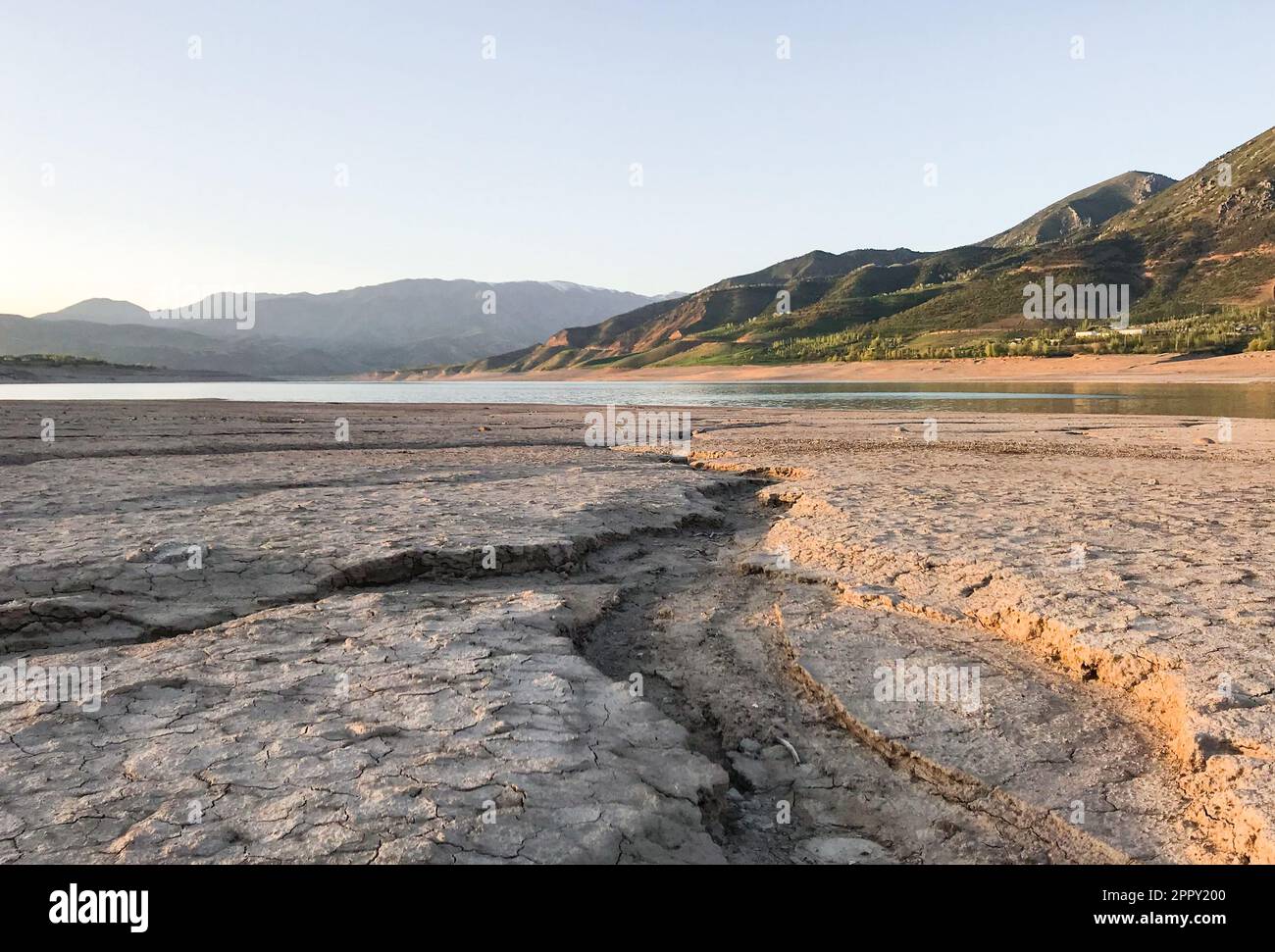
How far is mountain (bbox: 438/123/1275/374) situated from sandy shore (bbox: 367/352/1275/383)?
338cm

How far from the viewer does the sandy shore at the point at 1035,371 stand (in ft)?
145

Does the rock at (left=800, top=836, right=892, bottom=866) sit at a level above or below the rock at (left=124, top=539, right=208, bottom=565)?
below

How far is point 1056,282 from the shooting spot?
96125 mm

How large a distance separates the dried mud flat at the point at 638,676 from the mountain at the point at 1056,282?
58.8m

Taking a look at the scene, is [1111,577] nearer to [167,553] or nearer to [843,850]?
[843,850]

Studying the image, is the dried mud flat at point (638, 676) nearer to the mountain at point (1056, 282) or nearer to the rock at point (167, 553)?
the rock at point (167, 553)

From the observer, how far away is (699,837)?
8.98ft

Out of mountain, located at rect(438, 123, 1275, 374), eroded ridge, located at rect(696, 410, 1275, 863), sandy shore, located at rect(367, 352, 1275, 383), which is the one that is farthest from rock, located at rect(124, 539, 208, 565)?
mountain, located at rect(438, 123, 1275, 374)

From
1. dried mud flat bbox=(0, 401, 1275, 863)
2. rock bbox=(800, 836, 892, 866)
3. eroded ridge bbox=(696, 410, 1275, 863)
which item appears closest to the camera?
dried mud flat bbox=(0, 401, 1275, 863)

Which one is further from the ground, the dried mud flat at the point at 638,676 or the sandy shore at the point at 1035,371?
the sandy shore at the point at 1035,371

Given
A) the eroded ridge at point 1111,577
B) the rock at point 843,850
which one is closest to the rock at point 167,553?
the eroded ridge at point 1111,577

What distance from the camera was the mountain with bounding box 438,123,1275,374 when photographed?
67.7m

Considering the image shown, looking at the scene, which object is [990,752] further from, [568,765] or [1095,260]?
[1095,260]

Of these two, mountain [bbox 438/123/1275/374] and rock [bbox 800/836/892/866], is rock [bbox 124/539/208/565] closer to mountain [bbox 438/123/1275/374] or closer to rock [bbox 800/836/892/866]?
rock [bbox 800/836/892/866]
